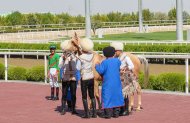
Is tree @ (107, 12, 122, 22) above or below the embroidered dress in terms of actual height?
above

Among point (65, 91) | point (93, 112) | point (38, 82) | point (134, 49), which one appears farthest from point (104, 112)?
point (134, 49)

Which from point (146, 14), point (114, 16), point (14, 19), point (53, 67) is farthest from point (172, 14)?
point (53, 67)

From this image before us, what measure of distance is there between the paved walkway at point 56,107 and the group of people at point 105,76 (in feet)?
0.75

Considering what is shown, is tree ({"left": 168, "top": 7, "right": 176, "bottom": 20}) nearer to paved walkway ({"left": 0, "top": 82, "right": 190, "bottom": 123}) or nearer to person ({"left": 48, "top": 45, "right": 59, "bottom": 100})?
paved walkway ({"left": 0, "top": 82, "right": 190, "bottom": 123})

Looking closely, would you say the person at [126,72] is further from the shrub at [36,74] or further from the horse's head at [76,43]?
the shrub at [36,74]

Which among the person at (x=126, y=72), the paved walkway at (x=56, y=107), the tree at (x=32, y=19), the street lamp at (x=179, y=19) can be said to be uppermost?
the tree at (x=32, y=19)

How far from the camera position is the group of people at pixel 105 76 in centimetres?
843

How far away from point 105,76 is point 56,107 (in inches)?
70.0

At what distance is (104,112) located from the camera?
857cm

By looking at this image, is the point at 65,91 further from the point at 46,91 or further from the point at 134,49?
the point at 134,49

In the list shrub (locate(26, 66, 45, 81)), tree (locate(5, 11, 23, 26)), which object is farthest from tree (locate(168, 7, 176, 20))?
shrub (locate(26, 66, 45, 81))

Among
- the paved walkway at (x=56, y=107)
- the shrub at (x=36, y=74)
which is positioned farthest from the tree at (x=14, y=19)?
the paved walkway at (x=56, y=107)

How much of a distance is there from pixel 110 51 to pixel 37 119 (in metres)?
1.64

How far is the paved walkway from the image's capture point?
832 centimetres
